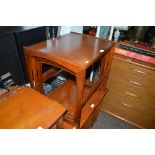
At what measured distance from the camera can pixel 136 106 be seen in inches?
56.6

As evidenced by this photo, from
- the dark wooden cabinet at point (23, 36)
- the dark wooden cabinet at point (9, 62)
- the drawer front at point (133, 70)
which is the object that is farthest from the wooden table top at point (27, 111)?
the drawer front at point (133, 70)

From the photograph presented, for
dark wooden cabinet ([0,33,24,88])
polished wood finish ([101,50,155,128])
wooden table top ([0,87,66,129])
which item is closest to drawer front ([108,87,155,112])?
polished wood finish ([101,50,155,128])

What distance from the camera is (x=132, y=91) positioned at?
1383 mm

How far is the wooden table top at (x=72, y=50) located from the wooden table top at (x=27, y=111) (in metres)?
0.25

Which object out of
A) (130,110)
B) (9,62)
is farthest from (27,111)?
(130,110)

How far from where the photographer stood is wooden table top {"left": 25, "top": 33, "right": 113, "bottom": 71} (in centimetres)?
85

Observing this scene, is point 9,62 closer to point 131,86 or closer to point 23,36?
point 23,36

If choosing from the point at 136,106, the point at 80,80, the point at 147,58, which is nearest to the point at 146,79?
the point at 147,58

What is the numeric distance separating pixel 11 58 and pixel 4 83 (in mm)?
170

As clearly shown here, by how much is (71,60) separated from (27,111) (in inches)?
14.6

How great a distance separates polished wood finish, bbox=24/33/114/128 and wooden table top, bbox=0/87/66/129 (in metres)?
0.19

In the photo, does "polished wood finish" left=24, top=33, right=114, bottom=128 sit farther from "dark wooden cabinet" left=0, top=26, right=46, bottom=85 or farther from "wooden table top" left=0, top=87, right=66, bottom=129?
"wooden table top" left=0, top=87, right=66, bottom=129
